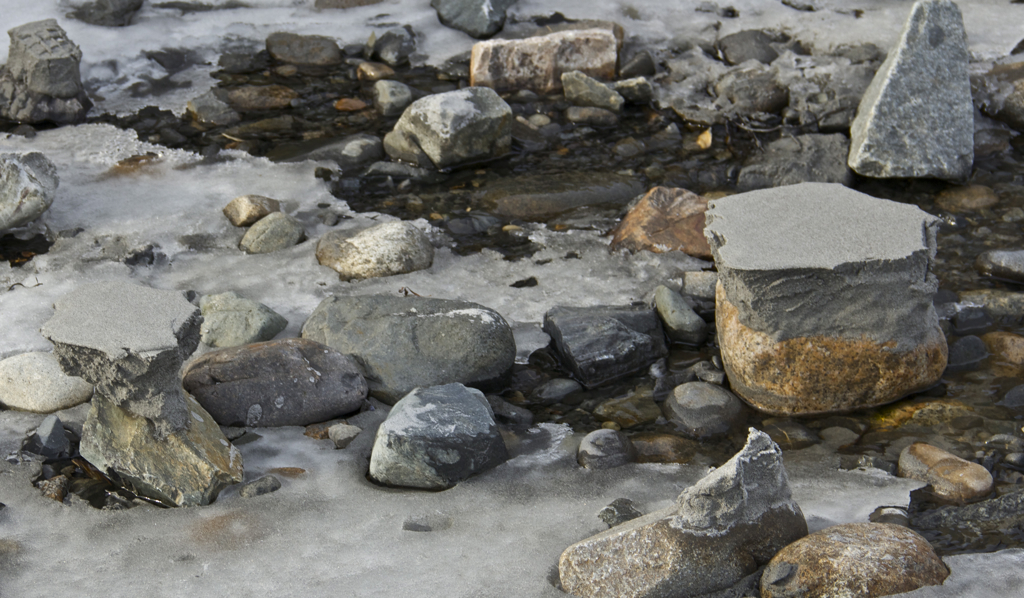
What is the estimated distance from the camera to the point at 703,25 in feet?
22.2

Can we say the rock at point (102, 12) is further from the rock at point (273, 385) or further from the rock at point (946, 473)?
the rock at point (946, 473)

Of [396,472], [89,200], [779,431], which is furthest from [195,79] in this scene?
[779,431]

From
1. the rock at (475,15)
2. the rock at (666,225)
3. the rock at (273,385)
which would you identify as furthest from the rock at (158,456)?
the rock at (475,15)

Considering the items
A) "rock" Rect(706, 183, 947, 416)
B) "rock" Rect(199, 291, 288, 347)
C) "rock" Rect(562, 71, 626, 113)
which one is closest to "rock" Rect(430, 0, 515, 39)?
"rock" Rect(562, 71, 626, 113)

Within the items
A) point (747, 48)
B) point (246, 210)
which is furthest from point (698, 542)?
point (747, 48)

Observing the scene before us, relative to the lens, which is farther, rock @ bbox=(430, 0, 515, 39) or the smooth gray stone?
rock @ bbox=(430, 0, 515, 39)

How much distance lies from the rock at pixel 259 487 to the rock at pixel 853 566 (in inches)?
60.6

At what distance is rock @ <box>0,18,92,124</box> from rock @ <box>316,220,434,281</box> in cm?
251

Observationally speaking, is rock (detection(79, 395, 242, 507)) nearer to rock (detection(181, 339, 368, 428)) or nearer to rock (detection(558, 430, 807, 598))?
rock (detection(181, 339, 368, 428))

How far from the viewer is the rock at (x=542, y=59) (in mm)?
6145

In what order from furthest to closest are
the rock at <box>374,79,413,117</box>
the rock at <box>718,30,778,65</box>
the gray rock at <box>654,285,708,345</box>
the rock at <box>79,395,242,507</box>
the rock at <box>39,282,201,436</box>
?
the rock at <box>718,30,778,65</box>
the rock at <box>374,79,413,117</box>
the gray rock at <box>654,285,708,345</box>
the rock at <box>79,395,242,507</box>
the rock at <box>39,282,201,436</box>

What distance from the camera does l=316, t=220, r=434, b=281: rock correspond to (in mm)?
4238

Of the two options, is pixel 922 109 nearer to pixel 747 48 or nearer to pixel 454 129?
pixel 747 48

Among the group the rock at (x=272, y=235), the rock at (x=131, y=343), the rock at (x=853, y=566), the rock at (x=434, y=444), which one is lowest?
the rock at (x=272, y=235)
